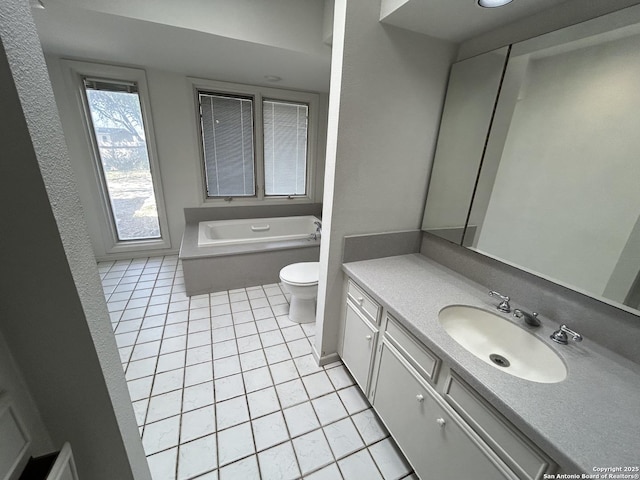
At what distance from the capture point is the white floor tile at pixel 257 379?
5.23 feet

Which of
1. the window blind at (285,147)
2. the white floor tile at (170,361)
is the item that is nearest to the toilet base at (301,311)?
the white floor tile at (170,361)

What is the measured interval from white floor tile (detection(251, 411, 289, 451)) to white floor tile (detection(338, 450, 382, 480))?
325mm

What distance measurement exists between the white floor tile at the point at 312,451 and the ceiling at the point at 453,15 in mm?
2123

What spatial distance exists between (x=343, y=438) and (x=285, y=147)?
325cm

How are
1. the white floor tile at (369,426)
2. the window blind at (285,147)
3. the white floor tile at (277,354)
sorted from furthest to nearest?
1. the window blind at (285,147)
2. the white floor tile at (277,354)
3. the white floor tile at (369,426)

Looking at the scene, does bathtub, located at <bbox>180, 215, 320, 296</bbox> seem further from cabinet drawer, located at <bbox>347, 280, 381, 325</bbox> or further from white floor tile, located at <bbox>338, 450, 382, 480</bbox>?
white floor tile, located at <bbox>338, 450, 382, 480</bbox>

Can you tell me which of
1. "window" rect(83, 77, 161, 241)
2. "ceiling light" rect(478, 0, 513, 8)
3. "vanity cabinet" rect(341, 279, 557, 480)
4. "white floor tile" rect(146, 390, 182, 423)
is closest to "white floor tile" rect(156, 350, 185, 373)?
"white floor tile" rect(146, 390, 182, 423)

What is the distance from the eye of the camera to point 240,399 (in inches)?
59.5

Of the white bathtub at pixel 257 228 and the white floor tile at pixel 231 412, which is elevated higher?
the white bathtub at pixel 257 228

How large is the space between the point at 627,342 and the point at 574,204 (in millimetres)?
524

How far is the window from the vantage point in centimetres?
268

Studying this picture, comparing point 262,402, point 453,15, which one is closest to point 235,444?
point 262,402

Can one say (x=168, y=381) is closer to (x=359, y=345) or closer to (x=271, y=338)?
(x=271, y=338)

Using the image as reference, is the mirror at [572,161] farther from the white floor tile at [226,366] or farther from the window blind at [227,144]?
the window blind at [227,144]
